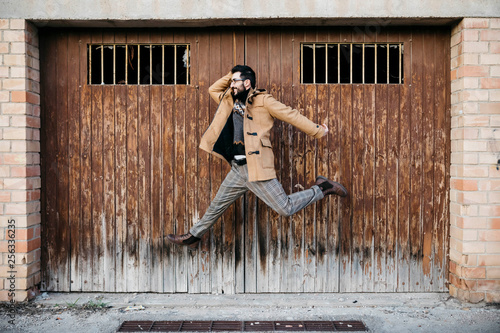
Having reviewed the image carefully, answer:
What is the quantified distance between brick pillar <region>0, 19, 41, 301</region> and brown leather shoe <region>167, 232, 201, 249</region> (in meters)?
1.38

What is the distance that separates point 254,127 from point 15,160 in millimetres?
2323

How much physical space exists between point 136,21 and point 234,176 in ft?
5.79

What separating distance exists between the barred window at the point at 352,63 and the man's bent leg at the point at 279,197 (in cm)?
122

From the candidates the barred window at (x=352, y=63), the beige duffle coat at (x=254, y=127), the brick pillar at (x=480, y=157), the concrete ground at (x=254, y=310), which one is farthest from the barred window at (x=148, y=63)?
the brick pillar at (x=480, y=157)

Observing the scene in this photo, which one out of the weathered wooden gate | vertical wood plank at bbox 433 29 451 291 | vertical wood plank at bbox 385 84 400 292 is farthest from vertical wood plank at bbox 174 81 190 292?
vertical wood plank at bbox 433 29 451 291

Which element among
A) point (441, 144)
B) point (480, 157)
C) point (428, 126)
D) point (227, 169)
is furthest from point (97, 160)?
point (480, 157)

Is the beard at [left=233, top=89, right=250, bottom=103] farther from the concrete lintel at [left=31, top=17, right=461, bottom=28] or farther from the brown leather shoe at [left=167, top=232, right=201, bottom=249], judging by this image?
the brown leather shoe at [left=167, top=232, right=201, bottom=249]

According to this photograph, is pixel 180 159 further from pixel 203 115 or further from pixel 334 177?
pixel 334 177

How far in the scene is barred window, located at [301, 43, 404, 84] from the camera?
14.4 feet

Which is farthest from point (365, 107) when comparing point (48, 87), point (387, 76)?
point (48, 87)

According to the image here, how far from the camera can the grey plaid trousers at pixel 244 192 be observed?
12.8ft

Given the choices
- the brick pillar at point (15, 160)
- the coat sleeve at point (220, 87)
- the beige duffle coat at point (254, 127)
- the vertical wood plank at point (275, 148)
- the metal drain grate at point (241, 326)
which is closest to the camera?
the metal drain grate at point (241, 326)

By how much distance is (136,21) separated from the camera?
13.6ft

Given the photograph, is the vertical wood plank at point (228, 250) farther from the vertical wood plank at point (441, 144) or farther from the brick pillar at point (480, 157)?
the brick pillar at point (480, 157)
